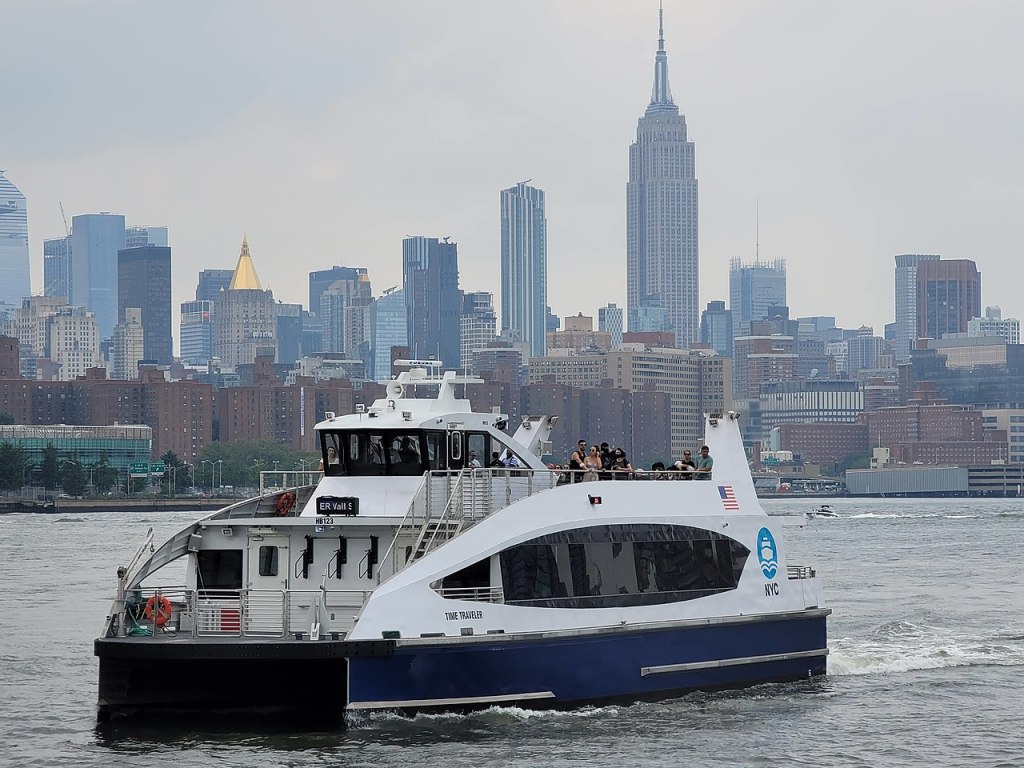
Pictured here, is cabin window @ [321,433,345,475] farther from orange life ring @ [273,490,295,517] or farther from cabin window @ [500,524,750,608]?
cabin window @ [500,524,750,608]

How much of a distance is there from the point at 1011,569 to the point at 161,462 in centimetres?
13233

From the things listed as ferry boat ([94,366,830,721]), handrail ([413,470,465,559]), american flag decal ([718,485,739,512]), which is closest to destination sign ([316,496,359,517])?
ferry boat ([94,366,830,721])

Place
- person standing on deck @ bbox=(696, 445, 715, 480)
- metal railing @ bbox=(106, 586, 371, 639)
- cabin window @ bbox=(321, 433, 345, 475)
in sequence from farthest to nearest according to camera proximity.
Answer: person standing on deck @ bbox=(696, 445, 715, 480), cabin window @ bbox=(321, 433, 345, 475), metal railing @ bbox=(106, 586, 371, 639)

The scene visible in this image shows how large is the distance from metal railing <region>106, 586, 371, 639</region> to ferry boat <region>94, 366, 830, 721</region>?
28 mm

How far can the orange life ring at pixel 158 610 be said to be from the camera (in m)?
23.1

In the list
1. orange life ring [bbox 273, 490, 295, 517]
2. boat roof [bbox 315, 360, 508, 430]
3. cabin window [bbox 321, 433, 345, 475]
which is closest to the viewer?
boat roof [bbox 315, 360, 508, 430]

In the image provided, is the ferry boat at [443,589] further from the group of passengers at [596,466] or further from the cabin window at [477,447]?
the group of passengers at [596,466]

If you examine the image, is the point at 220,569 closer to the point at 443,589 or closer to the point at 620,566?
the point at 443,589

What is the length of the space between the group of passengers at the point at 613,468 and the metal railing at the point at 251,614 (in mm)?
3517

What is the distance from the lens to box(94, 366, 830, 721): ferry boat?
21.9 metres

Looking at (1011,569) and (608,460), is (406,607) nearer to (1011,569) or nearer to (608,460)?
(608,460)

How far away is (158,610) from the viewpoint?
2319 cm

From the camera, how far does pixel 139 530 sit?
104312mm

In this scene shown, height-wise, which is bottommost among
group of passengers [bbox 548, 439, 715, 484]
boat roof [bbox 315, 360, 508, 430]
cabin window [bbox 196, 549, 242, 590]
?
cabin window [bbox 196, 549, 242, 590]
